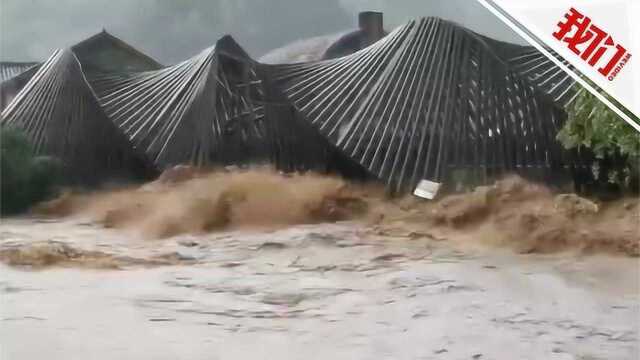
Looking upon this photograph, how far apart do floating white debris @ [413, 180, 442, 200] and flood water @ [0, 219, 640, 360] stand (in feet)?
0.48

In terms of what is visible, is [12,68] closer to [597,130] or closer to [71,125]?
[71,125]

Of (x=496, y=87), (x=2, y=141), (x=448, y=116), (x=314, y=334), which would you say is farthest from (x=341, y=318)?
(x=2, y=141)

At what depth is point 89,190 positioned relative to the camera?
2.34 m

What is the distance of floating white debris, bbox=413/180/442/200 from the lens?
2484 mm

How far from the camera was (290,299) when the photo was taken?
2.32m

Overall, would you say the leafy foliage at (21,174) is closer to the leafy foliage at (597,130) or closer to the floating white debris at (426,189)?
the floating white debris at (426,189)

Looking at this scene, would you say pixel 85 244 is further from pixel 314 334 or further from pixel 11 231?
pixel 314 334

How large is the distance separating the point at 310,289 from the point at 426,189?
20.2 inches

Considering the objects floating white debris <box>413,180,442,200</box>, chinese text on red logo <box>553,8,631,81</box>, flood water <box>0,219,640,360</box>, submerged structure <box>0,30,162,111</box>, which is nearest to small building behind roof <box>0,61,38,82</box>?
submerged structure <box>0,30,162,111</box>

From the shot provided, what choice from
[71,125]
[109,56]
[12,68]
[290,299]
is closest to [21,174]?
[71,125]

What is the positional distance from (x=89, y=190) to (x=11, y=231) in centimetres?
26

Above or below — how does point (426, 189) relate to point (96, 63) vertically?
below

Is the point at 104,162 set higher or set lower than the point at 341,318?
higher

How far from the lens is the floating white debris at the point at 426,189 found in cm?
248
